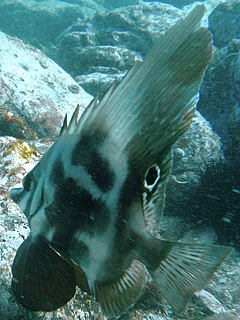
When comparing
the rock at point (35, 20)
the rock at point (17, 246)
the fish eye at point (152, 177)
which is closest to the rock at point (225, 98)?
the rock at point (17, 246)

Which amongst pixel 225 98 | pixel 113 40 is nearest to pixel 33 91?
pixel 225 98

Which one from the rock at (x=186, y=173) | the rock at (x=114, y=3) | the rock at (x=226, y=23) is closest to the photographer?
the rock at (x=186, y=173)

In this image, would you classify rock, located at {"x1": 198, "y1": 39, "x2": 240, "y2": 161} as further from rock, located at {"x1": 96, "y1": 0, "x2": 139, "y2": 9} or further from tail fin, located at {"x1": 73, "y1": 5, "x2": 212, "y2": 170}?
rock, located at {"x1": 96, "y1": 0, "x2": 139, "y2": 9}

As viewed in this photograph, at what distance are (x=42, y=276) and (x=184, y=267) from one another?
2.23ft

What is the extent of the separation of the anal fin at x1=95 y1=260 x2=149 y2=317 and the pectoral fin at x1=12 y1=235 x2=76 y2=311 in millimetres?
169

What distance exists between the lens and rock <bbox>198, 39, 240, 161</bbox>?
5441 millimetres

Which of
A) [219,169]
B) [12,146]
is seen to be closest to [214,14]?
[219,169]

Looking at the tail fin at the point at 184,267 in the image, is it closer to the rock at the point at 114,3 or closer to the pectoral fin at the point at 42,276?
the pectoral fin at the point at 42,276

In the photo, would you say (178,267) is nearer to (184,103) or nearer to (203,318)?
(184,103)

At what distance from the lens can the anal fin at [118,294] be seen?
1.33 metres

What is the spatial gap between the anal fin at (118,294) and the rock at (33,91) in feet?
11.6

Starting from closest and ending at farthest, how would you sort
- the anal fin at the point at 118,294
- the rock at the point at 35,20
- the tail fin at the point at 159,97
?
1. the tail fin at the point at 159,97
2. the anal fin at the point at 118,294
3. the rock at the point at 35,20

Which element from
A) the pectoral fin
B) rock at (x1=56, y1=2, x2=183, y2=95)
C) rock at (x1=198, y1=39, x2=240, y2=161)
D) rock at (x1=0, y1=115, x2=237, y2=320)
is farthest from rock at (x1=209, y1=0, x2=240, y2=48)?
the pectoral fin

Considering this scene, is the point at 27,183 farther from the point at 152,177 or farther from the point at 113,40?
the point at 113,40
